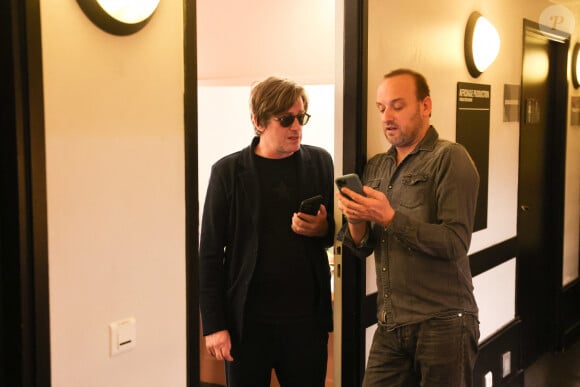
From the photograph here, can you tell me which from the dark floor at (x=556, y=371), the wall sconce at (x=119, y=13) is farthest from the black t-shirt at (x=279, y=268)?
the dark floor at (x=556, y=371)

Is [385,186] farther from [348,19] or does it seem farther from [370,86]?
[348,19]

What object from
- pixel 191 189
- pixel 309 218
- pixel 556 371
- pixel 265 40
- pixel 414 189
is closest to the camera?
pixel 191 189

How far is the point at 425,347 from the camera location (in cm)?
218

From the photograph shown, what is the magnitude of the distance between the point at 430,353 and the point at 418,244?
0.36 metres

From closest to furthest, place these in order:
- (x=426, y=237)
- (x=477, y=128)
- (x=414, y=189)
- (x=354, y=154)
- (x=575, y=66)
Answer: (x=426, y=237)
(x=414, y=189)
(x=354, y=154)
(x=477, y=128)
(x=575, y=66)

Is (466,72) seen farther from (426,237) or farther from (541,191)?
(541,191)

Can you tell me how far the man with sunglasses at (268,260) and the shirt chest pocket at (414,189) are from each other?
336mm

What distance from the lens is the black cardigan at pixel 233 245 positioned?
2426 millimetres

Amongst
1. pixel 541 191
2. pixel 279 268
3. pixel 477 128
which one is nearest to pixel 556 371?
pixel 541 191

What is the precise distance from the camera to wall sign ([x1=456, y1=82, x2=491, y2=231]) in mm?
3277

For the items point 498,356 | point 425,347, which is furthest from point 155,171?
point 498,356

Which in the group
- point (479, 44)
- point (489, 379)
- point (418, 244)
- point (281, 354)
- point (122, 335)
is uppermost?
point (479, 44)

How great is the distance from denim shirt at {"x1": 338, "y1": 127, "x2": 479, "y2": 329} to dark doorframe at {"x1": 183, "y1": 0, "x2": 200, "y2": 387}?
0.60 m

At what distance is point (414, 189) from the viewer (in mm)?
2213
